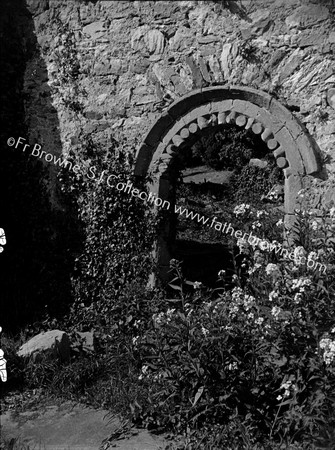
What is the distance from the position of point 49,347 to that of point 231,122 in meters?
2.76

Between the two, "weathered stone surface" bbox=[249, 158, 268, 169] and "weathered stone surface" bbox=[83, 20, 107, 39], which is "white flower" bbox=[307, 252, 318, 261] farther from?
"weathered stone surface" bbox=[249, 158, 268, 169]

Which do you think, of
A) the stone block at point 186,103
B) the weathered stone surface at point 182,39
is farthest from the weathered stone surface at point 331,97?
the weathered stone surface at point 182,39

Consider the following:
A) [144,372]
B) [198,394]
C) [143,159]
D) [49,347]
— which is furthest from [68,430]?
[143,159]

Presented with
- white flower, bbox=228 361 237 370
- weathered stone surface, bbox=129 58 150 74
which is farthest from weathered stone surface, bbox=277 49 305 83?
white flower, bbox=228 361 237 370

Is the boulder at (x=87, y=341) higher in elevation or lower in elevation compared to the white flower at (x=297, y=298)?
lower

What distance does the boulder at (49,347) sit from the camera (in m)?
4.98

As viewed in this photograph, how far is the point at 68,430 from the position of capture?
4.17 m

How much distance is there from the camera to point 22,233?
6.51 m

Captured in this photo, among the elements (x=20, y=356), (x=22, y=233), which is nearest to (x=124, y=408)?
(x=20, y=356)

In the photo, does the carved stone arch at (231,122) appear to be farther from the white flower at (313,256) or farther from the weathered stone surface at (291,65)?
the white flower at (313,256)

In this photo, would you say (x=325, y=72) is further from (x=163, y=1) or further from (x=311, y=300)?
(x=311, y=300)

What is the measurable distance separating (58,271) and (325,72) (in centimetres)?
356

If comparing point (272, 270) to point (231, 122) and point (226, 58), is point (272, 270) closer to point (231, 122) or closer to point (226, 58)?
point (231, 122)

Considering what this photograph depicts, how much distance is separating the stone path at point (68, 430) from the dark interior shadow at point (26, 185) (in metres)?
1.97
